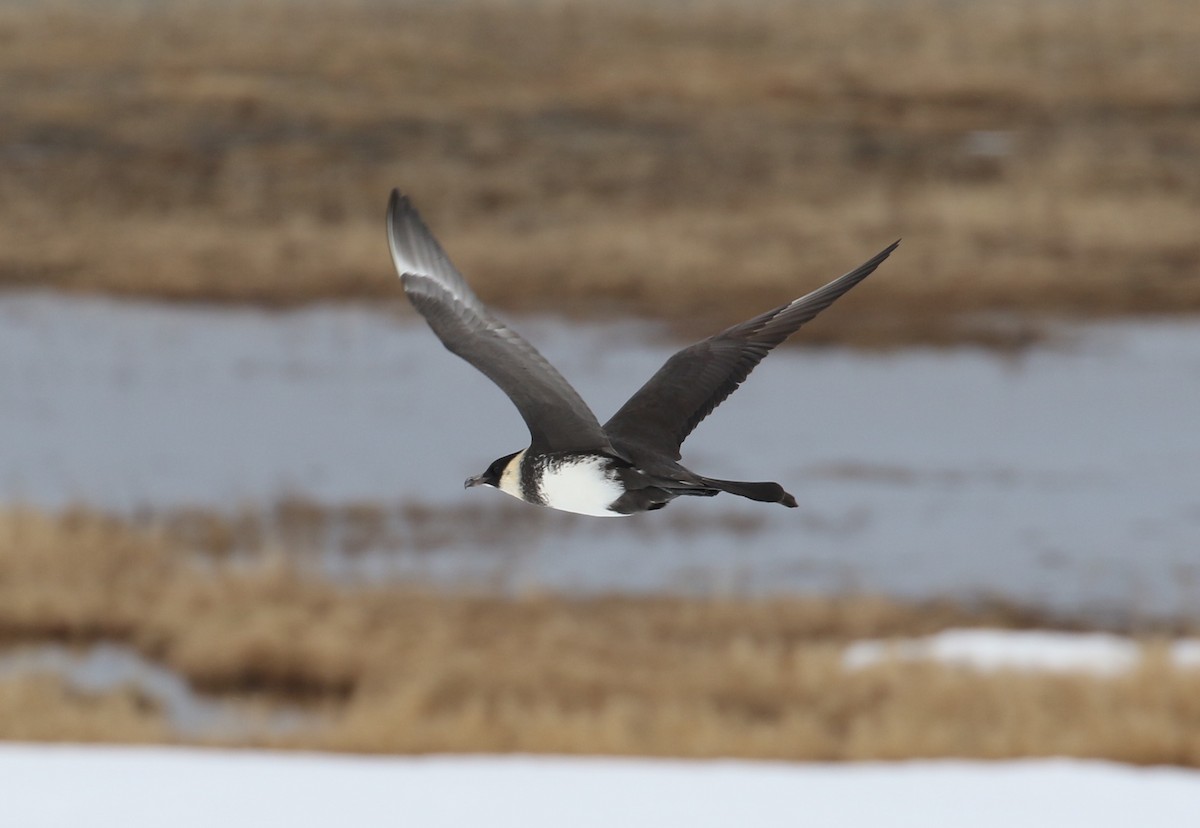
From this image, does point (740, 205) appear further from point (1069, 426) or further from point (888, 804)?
point (888, 804)

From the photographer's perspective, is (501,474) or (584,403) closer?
(584,403)

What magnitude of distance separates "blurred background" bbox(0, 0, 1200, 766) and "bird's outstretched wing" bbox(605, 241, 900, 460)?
10.7ft

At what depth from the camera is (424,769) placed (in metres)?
7.42

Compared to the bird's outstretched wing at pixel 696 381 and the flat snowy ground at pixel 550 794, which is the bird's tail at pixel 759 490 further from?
the flat snowy ground at pixel 550 794

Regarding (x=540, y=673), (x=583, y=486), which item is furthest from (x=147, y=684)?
(x=583, y=486)

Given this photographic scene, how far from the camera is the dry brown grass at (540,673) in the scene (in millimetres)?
8852

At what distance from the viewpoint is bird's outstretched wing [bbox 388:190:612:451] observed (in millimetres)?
5219

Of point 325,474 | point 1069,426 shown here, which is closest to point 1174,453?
point 1069,426

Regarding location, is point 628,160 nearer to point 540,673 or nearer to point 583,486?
point 540,673

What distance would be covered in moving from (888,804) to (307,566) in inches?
223

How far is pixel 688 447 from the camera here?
14.7m

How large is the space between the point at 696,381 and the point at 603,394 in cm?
941

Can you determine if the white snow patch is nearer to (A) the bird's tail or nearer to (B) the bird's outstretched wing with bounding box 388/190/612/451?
(B) the bird's outstretched wing with bounding box 388/190/612/451

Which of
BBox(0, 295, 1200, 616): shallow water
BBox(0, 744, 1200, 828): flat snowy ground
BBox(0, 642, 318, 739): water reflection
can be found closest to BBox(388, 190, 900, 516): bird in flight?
BBox(0, 744, 1200, 828): flat snowy ground
